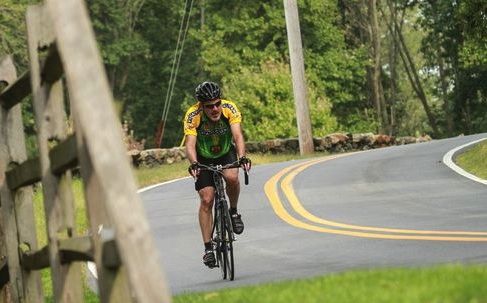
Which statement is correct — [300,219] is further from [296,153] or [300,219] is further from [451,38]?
[451,38]

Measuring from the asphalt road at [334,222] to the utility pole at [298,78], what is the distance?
11172 millimetres

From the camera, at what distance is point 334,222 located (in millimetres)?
16812

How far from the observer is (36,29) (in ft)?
23.0

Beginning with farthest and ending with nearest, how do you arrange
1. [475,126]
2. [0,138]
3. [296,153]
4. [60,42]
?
[475,126], [296,153], [0,138], [60,42]

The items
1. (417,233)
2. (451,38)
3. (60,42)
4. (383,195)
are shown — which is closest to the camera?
(60,42)

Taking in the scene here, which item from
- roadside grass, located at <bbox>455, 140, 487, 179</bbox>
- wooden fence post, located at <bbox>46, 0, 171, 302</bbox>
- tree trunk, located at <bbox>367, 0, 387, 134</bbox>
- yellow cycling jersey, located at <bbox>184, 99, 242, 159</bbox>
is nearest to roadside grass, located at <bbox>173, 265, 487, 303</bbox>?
wooden fence post, located at <bbox>46, 0, 171, 302</bbox>

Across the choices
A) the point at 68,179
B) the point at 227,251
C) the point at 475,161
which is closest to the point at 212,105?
the point at 227,251

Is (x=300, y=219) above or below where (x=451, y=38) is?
below

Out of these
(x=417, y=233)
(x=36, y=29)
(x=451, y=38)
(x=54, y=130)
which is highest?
(x=451, y=38)

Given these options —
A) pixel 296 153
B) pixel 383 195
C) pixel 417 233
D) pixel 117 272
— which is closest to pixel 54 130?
pixel 117 272

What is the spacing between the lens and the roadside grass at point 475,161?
22672mm

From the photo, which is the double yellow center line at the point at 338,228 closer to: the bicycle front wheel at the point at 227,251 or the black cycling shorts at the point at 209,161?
the bicycle front wheel at the point at 227,251

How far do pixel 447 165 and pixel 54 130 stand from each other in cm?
1881

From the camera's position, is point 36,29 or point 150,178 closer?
point 36,29
